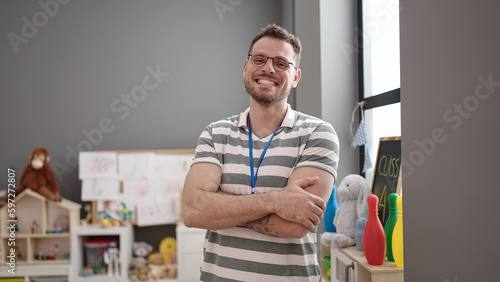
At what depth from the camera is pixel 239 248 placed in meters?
1.34

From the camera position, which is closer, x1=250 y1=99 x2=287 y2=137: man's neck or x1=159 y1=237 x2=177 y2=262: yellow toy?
x1=250 y1=99 x2=287 y2=137: man's neck

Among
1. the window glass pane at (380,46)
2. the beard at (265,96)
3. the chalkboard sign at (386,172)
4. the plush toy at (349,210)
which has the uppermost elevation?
the window glass pane at (380,46)

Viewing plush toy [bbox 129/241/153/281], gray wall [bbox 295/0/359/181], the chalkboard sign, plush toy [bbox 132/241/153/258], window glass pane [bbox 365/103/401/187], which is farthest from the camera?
plush toy [bbox 132/241/153/258]

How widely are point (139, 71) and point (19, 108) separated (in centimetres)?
114

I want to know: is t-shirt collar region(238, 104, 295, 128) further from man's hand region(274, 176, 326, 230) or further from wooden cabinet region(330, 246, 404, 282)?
wooden cabinet region(330, 246, 404, 282)

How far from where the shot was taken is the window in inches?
85.6

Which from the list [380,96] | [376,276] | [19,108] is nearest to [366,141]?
[380,96]

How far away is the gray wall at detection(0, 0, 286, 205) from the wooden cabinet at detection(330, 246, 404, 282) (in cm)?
217

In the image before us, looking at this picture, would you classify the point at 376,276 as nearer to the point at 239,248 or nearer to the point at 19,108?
the point at 239,248

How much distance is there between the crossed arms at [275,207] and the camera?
1.27 metres

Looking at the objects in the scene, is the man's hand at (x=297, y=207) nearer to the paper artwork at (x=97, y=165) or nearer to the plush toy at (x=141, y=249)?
the paper artwork at (x=97, y=165)

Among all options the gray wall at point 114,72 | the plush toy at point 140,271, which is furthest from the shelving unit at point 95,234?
the gray wall at point 114,72

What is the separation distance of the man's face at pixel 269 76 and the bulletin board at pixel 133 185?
2.21 meters

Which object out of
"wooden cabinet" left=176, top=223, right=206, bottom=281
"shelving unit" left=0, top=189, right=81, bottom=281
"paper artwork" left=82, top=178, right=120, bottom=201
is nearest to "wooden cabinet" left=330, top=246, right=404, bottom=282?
"wooden cabinet" left=176, top=223, right=206, bottom=281
